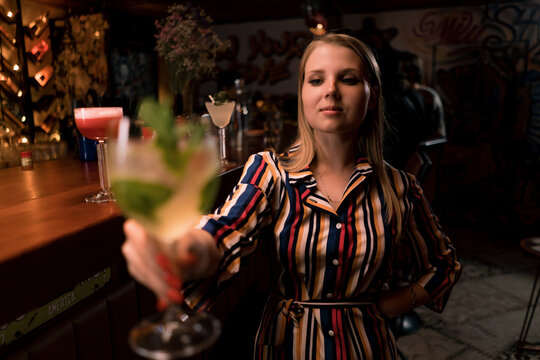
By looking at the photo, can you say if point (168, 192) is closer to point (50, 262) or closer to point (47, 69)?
point (50, 262)

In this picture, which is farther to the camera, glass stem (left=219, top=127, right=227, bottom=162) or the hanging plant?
the hanging plant

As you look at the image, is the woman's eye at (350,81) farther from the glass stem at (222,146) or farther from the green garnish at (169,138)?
the glass stem at (222,146)

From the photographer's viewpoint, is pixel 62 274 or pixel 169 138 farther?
pixel 62 274

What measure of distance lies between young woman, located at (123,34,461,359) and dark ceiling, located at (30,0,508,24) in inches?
128

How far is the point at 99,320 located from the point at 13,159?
1416 millimetres

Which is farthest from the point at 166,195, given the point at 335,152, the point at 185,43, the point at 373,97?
the point at 185,43

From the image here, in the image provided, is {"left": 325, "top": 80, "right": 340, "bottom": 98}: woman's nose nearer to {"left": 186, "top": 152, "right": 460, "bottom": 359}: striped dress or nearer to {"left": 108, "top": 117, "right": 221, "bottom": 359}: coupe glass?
{"left": 186, "top": 152, "right": 460, "bottom": 359}: striped dress

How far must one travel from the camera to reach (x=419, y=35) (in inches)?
222

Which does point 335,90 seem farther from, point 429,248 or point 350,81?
point 429,248

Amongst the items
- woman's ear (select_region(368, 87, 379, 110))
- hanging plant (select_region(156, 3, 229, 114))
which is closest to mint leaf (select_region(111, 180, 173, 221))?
woman's ear (select_region(368, 87, 379, 110))

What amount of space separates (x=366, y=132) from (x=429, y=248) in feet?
1.44

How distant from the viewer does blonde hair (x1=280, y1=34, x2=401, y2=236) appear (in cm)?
126

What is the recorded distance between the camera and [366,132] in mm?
1428

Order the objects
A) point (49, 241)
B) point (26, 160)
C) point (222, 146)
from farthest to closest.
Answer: point (222, 146), point (26, 160), point (49, 241)
